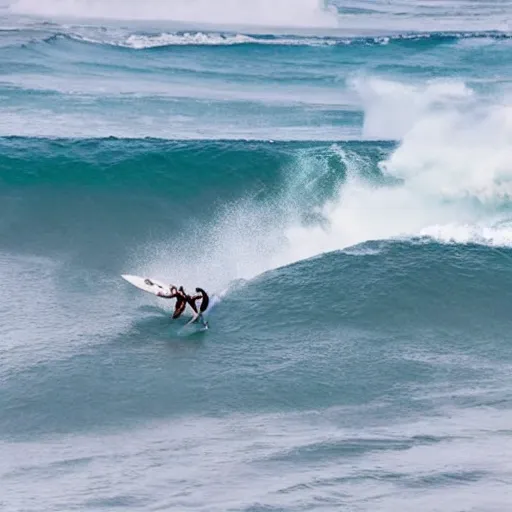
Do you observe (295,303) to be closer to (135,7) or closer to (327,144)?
(327,144)

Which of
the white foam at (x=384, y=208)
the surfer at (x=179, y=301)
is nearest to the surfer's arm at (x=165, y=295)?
the surfer at (x=179, y=301)

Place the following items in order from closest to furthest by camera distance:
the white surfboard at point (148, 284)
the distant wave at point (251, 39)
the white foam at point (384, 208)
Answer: the white surfboard at point (148, 284) → the white foam at point (384, 208) → the distant wave at point (251, 39)

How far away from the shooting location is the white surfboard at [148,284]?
22.1 m

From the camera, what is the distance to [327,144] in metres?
34.9

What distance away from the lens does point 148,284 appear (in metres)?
22.5

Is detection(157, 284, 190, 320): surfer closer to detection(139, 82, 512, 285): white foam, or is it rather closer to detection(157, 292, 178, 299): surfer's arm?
detection(157, 292, 178, 299): surfer's arm

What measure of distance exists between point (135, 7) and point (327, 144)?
32.6 meters

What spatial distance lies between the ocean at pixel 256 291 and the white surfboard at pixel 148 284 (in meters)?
0.35

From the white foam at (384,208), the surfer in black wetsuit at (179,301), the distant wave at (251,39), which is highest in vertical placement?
the distant wave at (251,39)

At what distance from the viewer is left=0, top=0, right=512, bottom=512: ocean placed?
15.7 meters

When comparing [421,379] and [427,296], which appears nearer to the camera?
[421,379]

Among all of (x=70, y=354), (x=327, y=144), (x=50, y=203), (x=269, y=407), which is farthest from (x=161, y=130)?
(x=269, y=407)

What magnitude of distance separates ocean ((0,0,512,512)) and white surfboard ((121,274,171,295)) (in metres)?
0.35

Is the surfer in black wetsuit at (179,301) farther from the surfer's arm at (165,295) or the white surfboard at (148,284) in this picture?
the white surfboard at (148,284)
